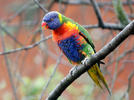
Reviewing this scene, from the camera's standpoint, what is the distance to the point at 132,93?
19.0 ft

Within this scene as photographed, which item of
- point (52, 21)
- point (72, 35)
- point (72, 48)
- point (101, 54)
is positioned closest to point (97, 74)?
point (72, 48)

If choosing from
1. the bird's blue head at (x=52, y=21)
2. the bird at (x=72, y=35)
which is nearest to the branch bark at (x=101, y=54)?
the bird at (x=72, y=35)

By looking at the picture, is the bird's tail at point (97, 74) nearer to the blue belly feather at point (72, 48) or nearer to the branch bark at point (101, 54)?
the blue belly feather at point (72, 48)

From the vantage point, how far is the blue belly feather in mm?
2680

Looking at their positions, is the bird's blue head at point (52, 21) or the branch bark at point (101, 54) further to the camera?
the bird's blue head at point (52, 21)

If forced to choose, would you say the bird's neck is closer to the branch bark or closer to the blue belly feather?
the blue belly feather

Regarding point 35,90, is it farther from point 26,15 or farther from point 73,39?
point 73,39

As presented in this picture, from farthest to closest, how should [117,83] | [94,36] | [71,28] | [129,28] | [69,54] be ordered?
[117,83]
[94,36]
[69,54]
[71,28]
[129,28]

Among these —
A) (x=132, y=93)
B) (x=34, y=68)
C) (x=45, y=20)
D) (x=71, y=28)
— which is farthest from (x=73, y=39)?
(x=34, y=68)

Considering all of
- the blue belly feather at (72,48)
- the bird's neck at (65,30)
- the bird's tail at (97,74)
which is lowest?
the bird's tail at (97,74)

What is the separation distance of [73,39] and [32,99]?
74.9 inches

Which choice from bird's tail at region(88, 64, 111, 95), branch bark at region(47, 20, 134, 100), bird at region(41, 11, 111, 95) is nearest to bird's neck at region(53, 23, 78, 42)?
bird at region(41, 11, 111, 95)

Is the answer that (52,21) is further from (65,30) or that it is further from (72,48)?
(72,48)

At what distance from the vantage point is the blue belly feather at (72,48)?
105 inches
